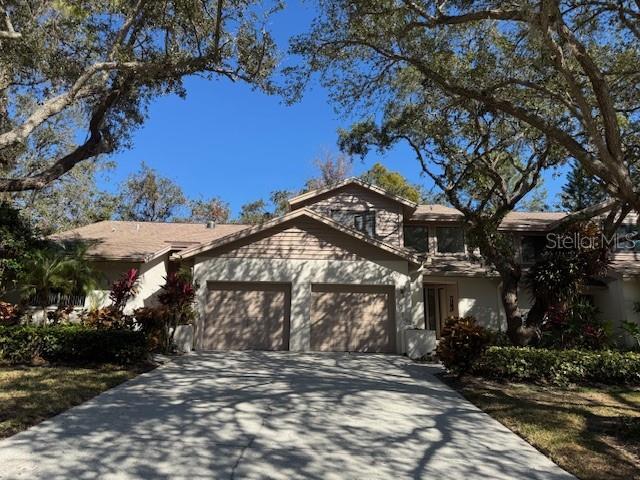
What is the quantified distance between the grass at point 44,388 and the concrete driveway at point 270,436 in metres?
0.29

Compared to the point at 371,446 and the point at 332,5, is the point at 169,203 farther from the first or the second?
the point at 371,446

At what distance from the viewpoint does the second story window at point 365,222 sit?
18719 millimetres

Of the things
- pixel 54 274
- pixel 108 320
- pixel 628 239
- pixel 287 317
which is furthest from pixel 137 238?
pixel 628 239

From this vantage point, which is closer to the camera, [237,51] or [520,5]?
[520,5]

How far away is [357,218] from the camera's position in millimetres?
18875

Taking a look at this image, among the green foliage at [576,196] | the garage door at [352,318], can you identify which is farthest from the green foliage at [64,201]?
the green foliage at [576,196]

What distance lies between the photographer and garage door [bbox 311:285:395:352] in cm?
1502

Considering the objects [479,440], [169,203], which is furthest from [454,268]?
[169,203]

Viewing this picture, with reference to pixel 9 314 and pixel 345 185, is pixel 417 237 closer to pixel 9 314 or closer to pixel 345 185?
pixel 345 185

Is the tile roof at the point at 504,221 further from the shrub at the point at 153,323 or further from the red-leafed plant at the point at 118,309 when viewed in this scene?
the red-leafed plant at the point at 118,309

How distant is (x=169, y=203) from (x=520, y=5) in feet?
102

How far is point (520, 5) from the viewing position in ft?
27.2

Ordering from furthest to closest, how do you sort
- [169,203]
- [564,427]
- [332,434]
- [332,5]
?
[169,203] → [332,5] → [564,427] → [332,434]

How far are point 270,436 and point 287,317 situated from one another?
908 centimetres
